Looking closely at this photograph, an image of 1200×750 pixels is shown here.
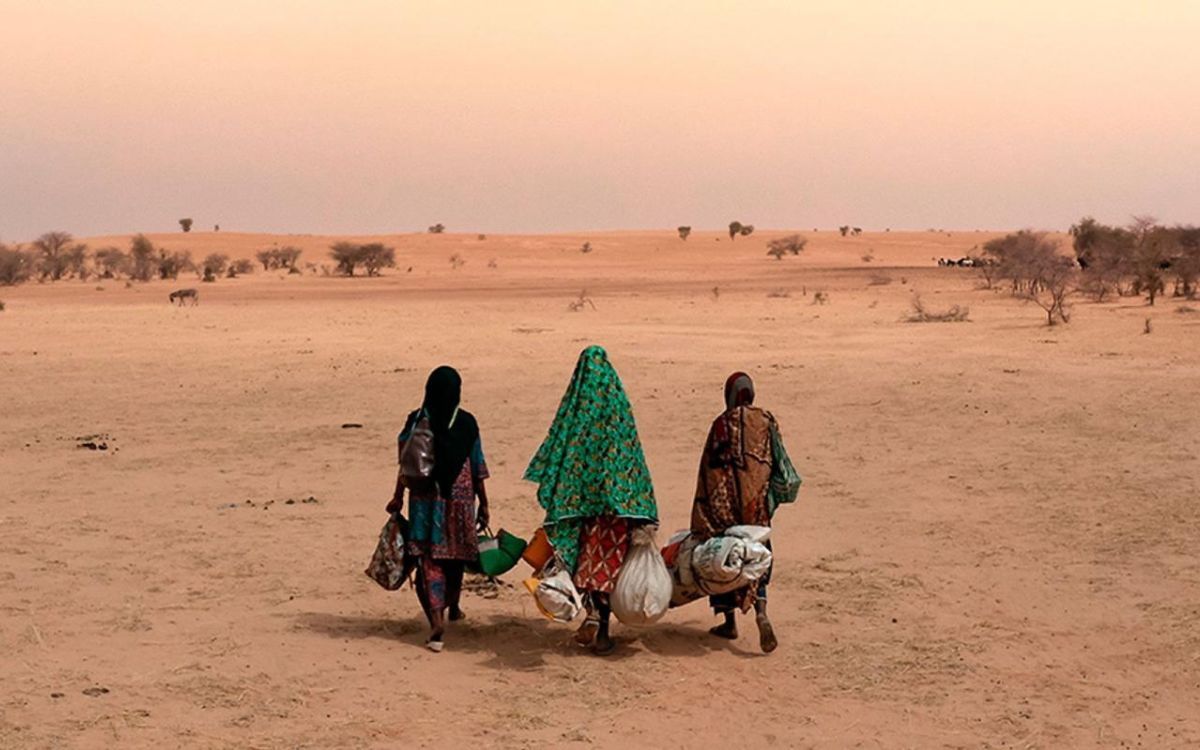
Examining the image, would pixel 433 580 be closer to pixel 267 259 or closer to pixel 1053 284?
pixel 1053 284

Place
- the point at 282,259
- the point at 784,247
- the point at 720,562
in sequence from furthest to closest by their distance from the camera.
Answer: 1. the point at 784,247
2. the point at 282,259
3. the point at 720,562

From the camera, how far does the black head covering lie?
23.2 feet

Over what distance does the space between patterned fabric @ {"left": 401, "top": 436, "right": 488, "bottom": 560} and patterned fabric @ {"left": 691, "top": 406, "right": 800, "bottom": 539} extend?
3.75ft

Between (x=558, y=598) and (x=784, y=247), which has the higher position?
(x=784, y=247)

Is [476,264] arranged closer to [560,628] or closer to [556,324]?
[556,324]

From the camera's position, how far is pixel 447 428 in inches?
281

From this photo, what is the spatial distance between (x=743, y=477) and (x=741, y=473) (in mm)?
23

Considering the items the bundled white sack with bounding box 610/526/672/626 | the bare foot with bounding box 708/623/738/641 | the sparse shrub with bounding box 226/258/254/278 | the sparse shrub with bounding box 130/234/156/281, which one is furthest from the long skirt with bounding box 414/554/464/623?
the sparse shrub with bounding box 226/258/254/278

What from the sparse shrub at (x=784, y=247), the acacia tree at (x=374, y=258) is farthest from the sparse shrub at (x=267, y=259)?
the sparse shrub at (x=784, y=247)

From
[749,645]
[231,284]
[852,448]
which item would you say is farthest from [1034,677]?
[231,284]

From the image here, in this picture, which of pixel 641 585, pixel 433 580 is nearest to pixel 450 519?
pixel 433 580

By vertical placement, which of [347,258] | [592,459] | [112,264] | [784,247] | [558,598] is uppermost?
[784,247]

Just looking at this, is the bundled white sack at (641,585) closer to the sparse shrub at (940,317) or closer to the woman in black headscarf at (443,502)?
the woman in black headscarf at (443,502)

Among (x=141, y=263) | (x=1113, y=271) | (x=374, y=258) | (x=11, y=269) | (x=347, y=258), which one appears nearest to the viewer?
(x=1113, y=271)
